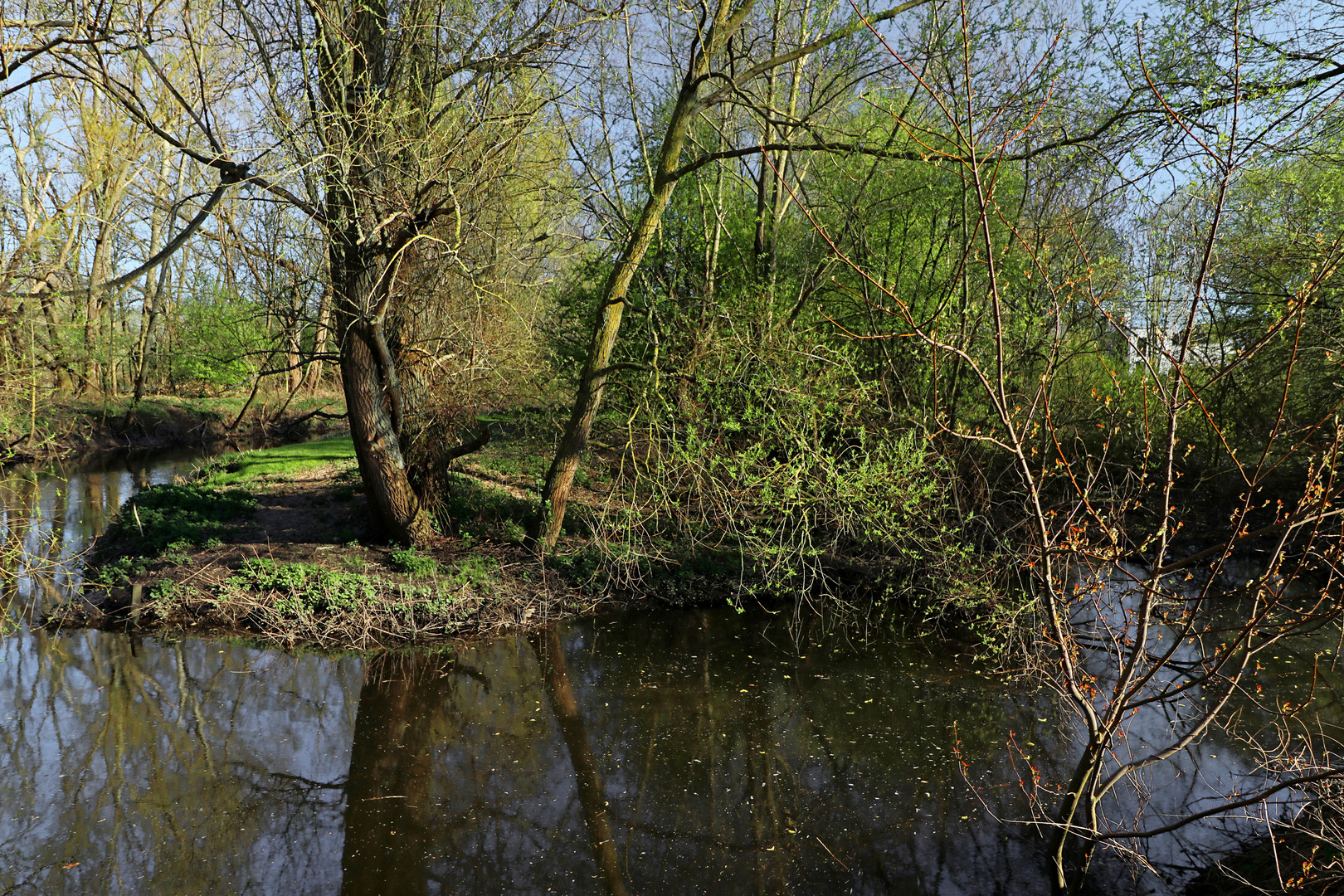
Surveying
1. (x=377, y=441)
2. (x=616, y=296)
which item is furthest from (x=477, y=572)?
(x=616, y=296)

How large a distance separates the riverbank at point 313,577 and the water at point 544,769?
0.43 metres

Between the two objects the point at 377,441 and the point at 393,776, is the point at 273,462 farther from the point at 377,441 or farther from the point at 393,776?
the point at 393,776

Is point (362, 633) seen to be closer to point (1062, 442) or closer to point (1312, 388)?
point (1062, 442)

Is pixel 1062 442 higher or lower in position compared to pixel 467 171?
lower

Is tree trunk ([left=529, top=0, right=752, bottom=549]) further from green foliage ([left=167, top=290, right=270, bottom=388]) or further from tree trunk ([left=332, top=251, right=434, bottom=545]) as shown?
green foliage ([left=167, top=290, right=270, bottom=388])

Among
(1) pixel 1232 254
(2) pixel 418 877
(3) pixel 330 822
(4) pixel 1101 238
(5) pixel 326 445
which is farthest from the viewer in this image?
(5) pixel 326 445

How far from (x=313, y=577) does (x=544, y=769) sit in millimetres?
4337

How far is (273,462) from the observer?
49.5 ft

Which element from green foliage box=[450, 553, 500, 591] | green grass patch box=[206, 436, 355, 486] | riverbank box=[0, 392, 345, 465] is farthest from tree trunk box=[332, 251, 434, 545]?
riverbank box=[0, 392, 345, 465]

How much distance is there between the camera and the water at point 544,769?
18.1ft

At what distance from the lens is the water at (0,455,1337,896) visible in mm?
5512

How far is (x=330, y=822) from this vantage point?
6027 millimetres

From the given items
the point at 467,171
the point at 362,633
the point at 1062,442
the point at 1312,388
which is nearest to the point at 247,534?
the point at 362,633

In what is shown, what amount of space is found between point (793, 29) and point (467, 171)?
519 centimetres
